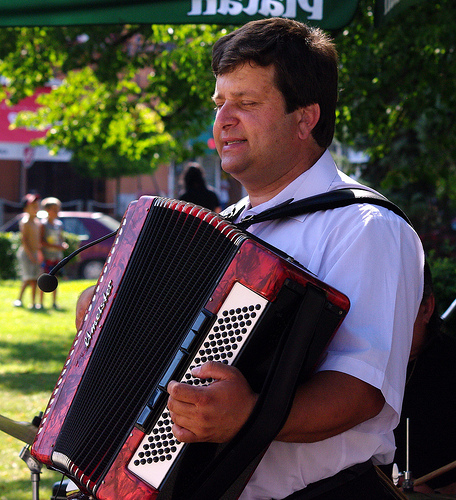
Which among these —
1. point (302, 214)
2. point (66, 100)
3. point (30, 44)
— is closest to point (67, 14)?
point (302, 214)

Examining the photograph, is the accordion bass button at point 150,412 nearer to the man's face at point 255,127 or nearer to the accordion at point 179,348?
the accordion at point 179,348

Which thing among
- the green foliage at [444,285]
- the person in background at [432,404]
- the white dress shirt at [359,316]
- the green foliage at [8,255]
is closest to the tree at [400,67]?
the green foliage at [444,285]

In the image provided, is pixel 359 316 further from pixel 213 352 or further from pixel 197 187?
pixel 197 187

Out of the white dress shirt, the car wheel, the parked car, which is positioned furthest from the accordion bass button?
the car wheel

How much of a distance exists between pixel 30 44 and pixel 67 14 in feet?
20.3

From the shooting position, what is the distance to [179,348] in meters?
1.65

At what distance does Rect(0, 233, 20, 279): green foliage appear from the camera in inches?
638

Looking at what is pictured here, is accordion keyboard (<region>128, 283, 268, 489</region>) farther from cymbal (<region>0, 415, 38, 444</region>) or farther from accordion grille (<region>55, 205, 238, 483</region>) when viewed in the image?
cymbal (<region>0, 415, 38, 444</region>)

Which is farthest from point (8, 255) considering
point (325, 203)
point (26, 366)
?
point (325, 203)

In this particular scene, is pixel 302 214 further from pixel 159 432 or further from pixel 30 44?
pixel 30 44

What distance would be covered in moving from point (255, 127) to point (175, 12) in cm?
132

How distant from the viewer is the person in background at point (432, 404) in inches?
106

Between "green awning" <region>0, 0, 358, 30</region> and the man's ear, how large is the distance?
1.18 meters

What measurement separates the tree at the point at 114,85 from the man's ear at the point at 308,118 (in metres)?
5.27
